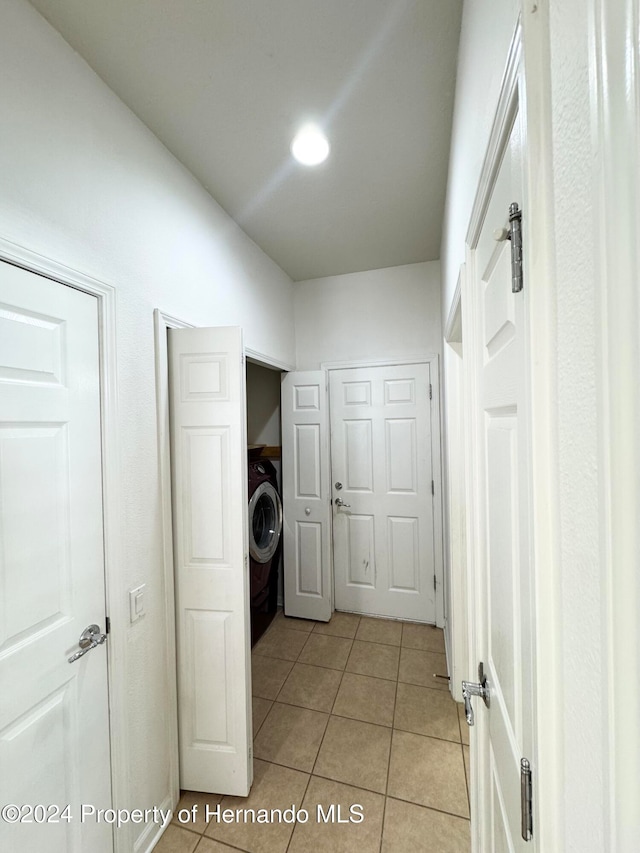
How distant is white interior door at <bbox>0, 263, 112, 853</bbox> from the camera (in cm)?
95

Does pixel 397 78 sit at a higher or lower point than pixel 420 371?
higher

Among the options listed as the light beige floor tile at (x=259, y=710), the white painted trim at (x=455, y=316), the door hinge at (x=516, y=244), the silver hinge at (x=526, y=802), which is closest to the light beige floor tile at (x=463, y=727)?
the light beige floor tile at (x=259, y=710)

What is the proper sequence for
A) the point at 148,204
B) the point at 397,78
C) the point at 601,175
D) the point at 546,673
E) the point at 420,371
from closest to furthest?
the point at 601,175, the point at 546,673, the point at 397,78, the point at 148,204, the point at 420,371

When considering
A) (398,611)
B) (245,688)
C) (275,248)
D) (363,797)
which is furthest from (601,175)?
(398,611)

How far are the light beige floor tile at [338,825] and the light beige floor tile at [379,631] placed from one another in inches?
43.2

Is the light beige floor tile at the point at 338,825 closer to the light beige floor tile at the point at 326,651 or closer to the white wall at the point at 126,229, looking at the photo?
the white wall at the point at 126,229

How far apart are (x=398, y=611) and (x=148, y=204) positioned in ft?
10.1

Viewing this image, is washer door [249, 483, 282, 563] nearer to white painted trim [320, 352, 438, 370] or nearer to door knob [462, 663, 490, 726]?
white painted trim [320, 352, 438, 370]

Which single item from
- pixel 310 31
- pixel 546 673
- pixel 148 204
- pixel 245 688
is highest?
pixel 310 31

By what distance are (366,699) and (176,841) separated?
1.06m

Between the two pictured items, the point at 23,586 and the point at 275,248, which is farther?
the point at 275,248

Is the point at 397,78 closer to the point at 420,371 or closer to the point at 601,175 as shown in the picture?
the point at 601,175

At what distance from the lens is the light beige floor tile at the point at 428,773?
57.6 inches

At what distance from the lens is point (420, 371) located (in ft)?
9.11
